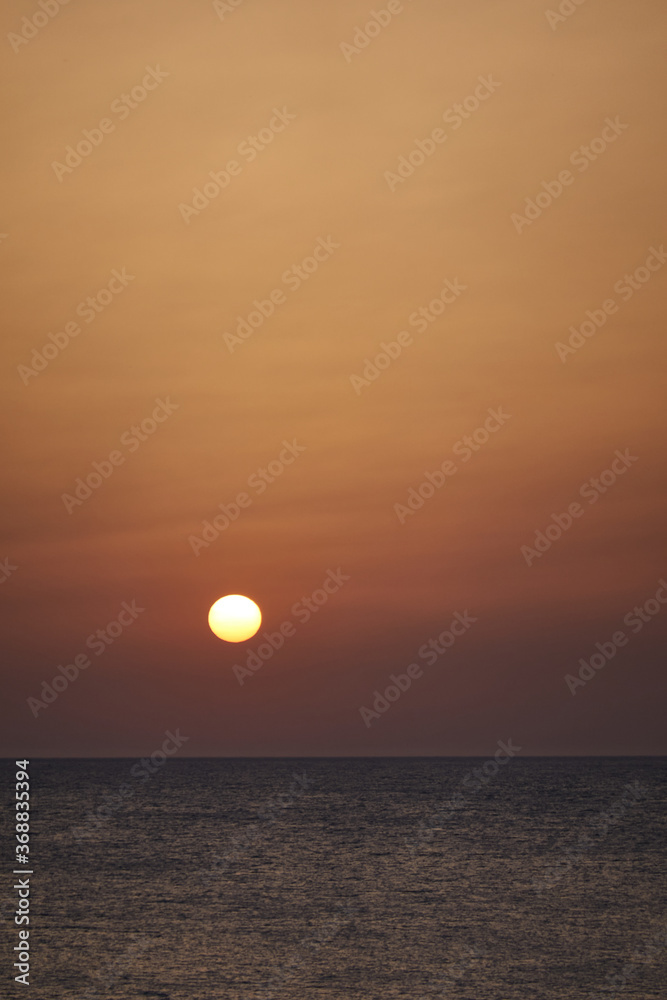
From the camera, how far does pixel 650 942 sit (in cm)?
2497

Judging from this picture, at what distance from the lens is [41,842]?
53250 mm

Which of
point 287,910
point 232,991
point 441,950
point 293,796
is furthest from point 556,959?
point 293,796

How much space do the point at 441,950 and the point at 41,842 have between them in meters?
36.0

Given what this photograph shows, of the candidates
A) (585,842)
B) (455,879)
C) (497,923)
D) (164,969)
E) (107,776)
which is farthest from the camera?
(107,776)

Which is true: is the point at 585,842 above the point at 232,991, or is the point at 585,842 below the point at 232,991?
above

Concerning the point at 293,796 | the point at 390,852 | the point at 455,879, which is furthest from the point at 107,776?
the point at 455,879

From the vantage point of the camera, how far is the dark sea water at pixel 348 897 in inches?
790

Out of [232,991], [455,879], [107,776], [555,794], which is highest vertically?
[107,776]

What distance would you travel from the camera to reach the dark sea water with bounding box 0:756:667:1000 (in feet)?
65.9

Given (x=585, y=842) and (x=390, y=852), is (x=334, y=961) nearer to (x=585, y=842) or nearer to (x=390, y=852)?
(x=390, y=852)

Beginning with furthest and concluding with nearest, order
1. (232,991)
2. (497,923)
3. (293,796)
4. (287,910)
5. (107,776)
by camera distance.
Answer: (107,776) < (293,796) < (287,910) < (497,923) < (232,991)

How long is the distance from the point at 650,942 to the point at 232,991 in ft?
40.2

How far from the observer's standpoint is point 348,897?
34.6 metres

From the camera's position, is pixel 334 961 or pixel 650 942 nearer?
pixel 334 961
